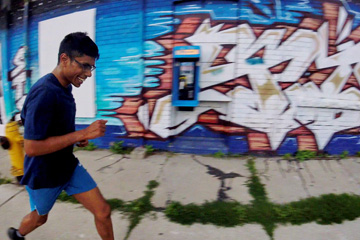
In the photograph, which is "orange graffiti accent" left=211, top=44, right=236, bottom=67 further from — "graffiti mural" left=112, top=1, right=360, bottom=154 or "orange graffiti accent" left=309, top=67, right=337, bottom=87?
"orange graffiti accent" left=309, top=67, right=337, bottom=87

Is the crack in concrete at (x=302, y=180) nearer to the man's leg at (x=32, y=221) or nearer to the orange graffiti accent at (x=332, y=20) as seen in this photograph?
the orange graffiti accent at (x=332, y=20)

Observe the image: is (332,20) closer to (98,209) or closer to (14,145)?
(98,209)

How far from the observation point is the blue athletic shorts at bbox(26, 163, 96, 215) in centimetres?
182

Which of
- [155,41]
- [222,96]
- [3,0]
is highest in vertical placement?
[3,0]

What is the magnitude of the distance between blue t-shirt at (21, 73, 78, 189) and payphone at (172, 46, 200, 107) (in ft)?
8.09

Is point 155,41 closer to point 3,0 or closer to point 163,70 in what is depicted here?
point 163,70

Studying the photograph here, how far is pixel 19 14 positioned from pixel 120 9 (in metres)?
2.65

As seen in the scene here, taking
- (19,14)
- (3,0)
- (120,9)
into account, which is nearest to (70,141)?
(120,9)

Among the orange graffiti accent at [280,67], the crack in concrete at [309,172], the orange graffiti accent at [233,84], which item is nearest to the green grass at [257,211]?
the crack in concrete at [309,172]

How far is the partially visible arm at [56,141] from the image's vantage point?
1574mm

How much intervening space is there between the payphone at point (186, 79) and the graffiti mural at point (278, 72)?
7.0 inches

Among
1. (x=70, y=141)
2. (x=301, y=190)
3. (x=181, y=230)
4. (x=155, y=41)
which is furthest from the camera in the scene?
(x=155, y=41)

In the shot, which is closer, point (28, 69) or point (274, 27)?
point (274, 27)

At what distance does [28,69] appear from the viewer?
5391 millimetres
